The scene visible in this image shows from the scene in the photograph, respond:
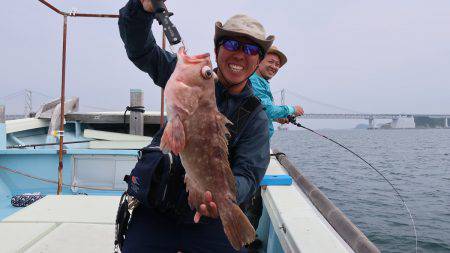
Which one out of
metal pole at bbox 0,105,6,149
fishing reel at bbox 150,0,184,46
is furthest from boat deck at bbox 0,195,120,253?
metal pole at bbox 0,105,6,149

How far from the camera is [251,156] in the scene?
8.93 feet

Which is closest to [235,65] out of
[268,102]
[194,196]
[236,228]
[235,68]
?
[235,68]

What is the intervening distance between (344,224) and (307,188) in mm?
1810

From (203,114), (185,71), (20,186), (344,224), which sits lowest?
(20,186)

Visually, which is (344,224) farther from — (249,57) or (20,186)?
(20,186)

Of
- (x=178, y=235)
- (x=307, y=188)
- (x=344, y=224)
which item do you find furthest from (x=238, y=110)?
(x=307, y=188)

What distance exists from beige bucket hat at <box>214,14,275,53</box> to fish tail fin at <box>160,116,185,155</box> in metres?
0.75

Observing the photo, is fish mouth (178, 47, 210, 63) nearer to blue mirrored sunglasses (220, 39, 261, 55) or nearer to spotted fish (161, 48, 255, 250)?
spotted fish (161, 48, 255, 250)

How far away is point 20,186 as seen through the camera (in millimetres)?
7645

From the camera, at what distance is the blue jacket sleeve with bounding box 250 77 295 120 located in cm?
498

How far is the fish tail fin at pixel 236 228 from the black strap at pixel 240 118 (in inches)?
24.2

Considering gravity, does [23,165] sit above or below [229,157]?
below

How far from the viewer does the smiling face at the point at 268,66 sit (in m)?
5.23

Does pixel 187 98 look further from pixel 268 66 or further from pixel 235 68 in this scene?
pixel 268 66
